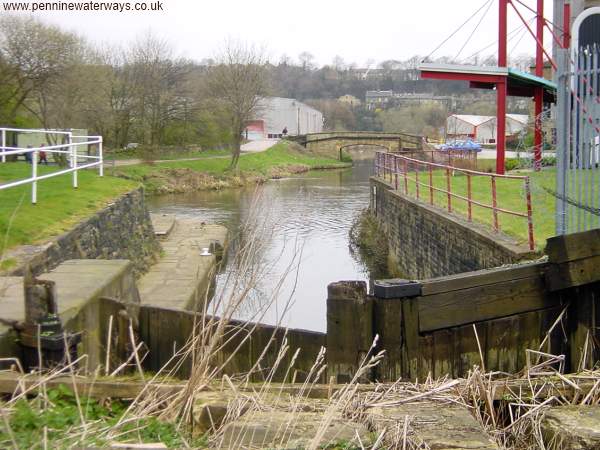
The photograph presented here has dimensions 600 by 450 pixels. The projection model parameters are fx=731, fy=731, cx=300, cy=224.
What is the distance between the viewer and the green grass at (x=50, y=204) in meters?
9.44

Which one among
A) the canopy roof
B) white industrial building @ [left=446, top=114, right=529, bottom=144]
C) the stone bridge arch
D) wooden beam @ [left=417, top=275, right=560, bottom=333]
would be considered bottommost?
wooden beam @ [left=417, top=275, right=560, bottom=333]

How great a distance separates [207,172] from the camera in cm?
4794

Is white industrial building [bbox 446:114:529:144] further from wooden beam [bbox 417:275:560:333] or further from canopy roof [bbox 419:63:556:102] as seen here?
wooden beam [bbox 417:275:560:333]

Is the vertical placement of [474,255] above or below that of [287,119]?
below

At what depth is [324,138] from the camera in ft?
246

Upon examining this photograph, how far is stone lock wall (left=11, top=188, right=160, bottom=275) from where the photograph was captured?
350 inches

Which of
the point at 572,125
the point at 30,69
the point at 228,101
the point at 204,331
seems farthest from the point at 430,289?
the point at 228,101

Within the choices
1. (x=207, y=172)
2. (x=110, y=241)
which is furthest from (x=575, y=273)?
(x=207, y=172)

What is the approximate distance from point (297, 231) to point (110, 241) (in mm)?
6364

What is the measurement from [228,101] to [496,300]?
51874mm

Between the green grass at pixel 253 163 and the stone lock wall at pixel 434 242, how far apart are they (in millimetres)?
24894

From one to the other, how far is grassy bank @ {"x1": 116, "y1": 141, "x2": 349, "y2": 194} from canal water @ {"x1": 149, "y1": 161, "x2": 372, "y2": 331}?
2131 mm

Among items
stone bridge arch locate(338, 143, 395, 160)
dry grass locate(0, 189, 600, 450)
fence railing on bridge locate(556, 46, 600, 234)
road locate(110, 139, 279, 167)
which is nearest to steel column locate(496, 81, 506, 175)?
fence railing on bridge locate(556, 46, 600, 234)

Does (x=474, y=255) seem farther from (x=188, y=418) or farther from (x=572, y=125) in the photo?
(x=188, y=418)
